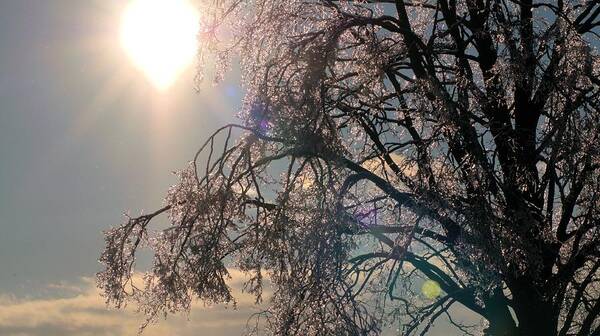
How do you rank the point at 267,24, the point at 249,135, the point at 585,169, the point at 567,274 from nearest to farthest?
the point at 585,169 < the point at 249,135 < the point at 567,274 < the point at 267,24

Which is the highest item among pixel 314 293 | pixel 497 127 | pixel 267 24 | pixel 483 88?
pixel 267 24

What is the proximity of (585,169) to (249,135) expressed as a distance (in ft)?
13.4

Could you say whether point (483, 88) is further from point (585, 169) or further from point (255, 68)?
point (255, 68)

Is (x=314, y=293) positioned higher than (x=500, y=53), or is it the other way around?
(x=500, y=53)

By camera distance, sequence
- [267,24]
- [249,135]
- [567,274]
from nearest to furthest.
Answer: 1. [249,135]
2. [567,274]
3. [267,24]

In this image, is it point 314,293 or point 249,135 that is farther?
point 249,135

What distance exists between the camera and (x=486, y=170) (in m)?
8.45

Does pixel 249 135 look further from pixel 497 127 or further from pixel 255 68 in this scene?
pixel 497 127

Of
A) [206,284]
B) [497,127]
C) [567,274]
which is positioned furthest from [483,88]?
[206,284]

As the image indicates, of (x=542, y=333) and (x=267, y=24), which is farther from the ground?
(x=267, y=24)

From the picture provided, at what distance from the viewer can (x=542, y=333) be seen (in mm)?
10055

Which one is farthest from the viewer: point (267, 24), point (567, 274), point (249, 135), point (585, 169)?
Answer: point (267, 24)

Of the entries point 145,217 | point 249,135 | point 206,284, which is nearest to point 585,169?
point 249,135

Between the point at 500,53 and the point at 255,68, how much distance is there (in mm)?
3471
